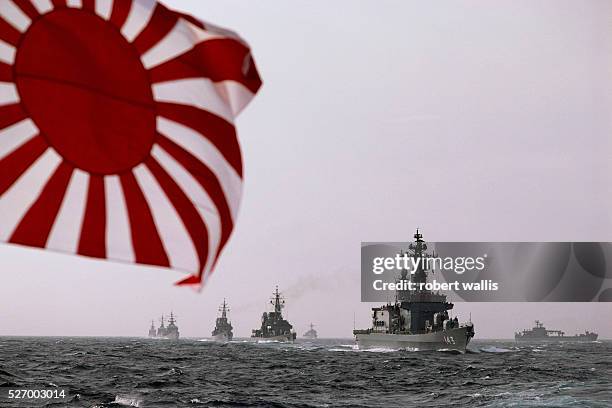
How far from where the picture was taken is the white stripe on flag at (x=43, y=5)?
14.4ft

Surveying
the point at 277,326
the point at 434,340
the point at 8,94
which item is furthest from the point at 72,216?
the point at 277,326

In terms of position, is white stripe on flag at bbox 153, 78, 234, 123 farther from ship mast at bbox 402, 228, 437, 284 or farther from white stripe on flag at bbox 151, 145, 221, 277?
ship mast at bbox 402, 228, 437, 284

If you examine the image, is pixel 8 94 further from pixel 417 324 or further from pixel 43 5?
pixel 417 324

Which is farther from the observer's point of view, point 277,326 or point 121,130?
point 277,326

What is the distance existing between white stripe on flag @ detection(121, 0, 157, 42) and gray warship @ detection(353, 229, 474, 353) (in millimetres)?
77341

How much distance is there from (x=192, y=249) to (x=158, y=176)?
57 cm

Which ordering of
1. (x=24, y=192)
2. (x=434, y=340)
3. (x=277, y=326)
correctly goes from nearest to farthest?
(x=24, y=192) → (x=434, y=340) → (x=277, y=326)

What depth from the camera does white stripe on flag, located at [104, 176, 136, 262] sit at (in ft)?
15.4

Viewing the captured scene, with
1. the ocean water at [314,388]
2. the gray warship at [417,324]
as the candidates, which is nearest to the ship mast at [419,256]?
the gray warship at [417,324]

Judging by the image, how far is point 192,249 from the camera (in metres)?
4.98

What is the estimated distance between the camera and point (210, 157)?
5.20 meters

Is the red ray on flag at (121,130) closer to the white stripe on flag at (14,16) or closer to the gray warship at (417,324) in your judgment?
the white stripe on flag at (14,16)

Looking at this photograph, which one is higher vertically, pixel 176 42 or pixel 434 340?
pixel 176 42

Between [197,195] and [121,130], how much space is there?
736 mm
